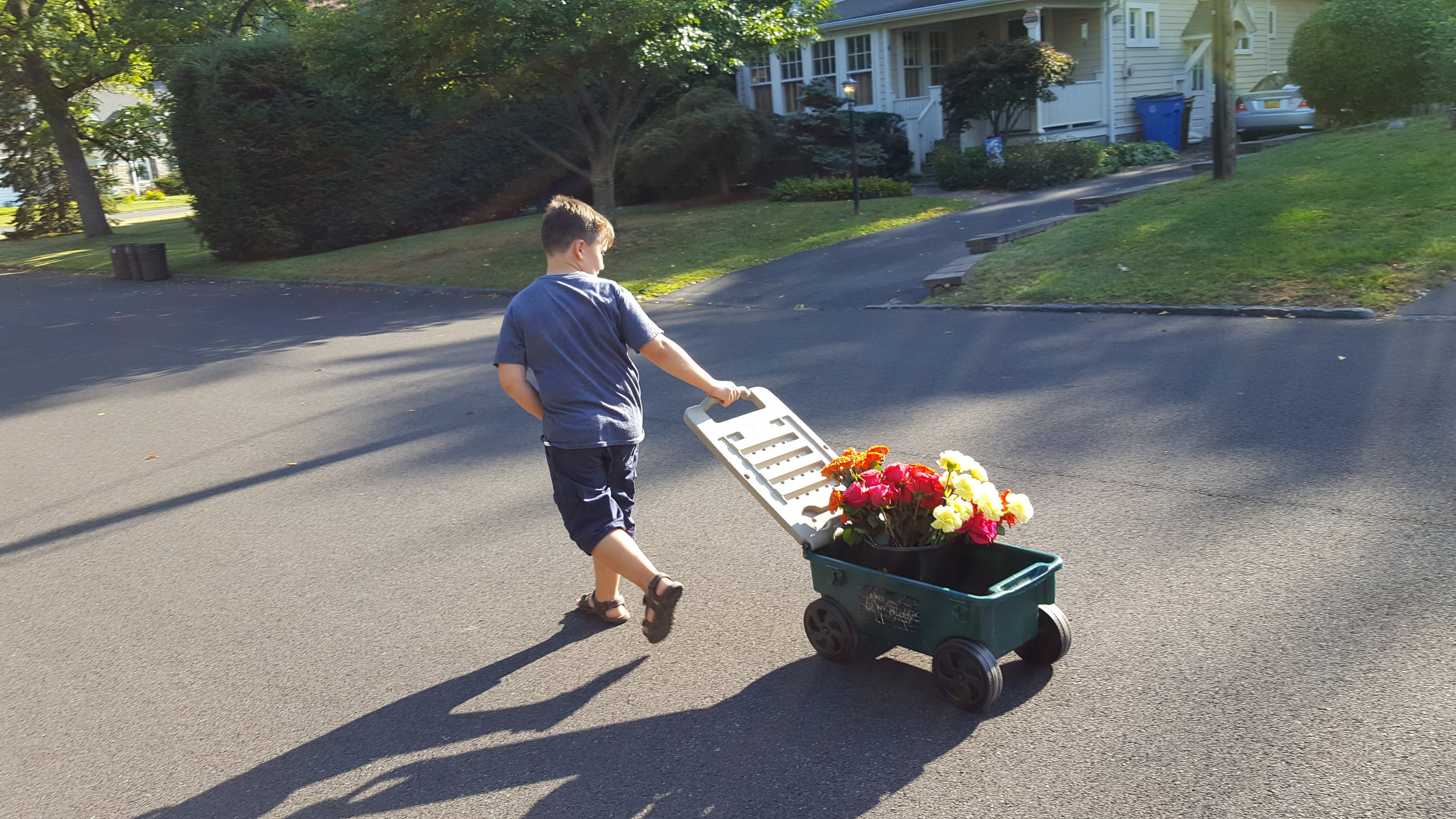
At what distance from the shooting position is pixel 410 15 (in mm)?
15547

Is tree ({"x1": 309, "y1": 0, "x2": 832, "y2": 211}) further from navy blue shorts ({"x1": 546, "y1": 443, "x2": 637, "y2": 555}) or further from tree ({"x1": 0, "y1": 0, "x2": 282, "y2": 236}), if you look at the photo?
navy blue shorts ({"x1": 546, "y1": 443, "x2": 637, "y2": 555})

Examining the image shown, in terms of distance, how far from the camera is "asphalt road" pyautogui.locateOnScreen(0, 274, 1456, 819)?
3.26 m

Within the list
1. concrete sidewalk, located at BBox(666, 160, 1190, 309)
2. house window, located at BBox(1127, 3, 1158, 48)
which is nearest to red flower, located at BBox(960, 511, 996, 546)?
concrete sidewalk, located at BBox(666, 160, 1190, 309)

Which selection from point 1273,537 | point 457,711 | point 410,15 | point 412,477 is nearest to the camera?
point 457,711

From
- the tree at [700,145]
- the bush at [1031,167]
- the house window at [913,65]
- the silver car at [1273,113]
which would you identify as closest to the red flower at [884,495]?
the bush at [1031,167]

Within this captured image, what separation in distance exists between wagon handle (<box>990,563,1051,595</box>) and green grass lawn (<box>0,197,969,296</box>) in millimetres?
10953

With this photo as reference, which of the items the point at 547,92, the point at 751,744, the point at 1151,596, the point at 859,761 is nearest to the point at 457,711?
the point at 751,744

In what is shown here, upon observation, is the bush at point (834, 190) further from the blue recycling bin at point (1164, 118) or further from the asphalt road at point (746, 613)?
the asphalt road at point (746, 613)

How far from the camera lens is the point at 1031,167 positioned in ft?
67.4

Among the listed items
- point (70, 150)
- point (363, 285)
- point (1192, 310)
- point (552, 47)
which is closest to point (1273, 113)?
point (552, 47)

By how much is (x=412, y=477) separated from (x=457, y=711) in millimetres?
3202

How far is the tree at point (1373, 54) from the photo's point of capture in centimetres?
1970

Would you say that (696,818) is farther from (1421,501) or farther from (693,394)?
(693,394)

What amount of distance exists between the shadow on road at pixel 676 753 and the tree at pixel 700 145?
1879cm
